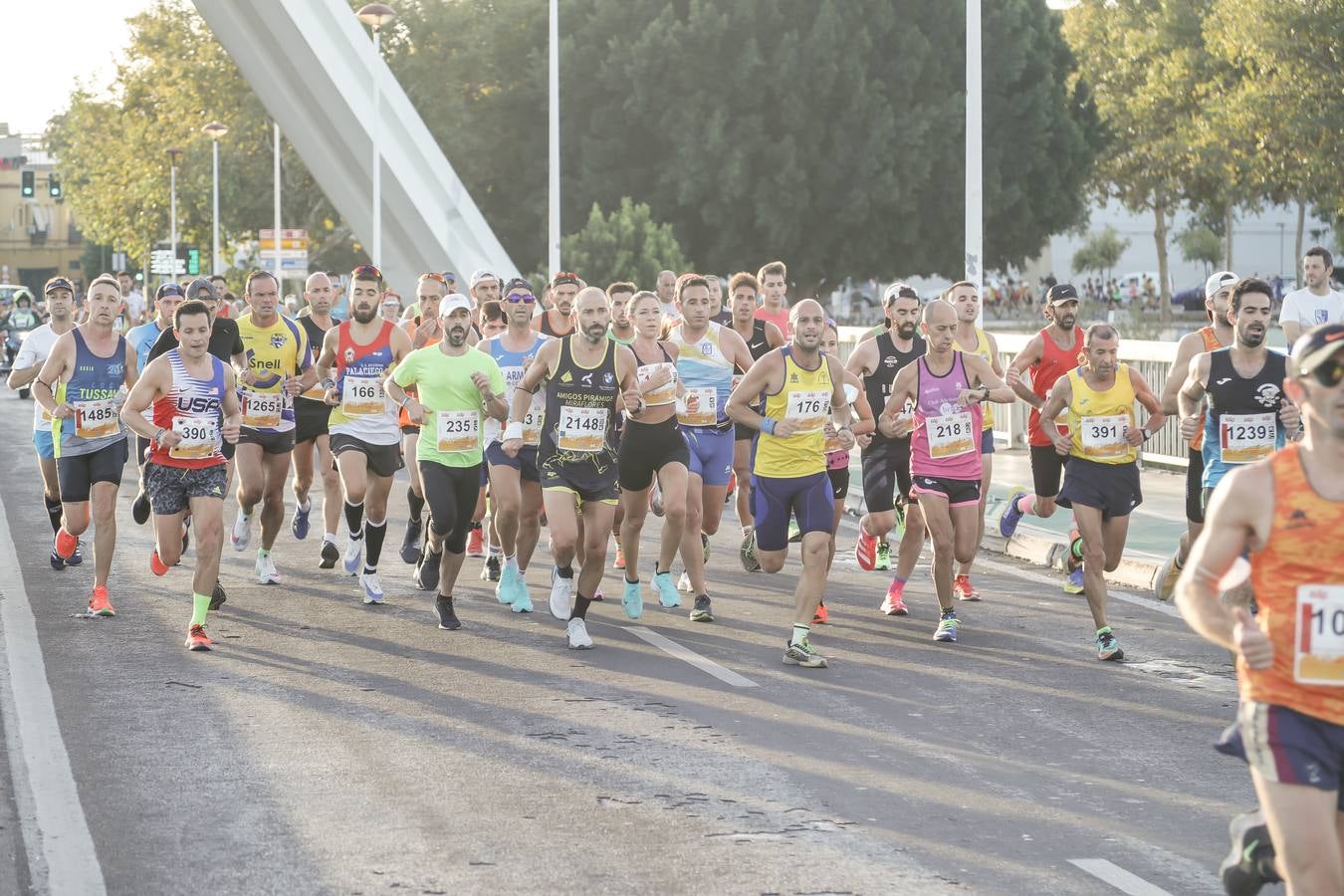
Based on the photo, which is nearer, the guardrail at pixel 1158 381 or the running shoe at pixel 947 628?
the running shoe at pixel 947 628

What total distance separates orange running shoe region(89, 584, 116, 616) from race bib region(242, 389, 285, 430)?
75.0 inches

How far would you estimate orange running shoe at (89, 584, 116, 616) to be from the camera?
11508mm

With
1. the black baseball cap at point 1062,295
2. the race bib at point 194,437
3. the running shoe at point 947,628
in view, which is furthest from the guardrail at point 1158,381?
the race bib at point 194,437

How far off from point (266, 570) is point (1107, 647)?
18.6 ft

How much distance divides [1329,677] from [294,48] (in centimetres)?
3535

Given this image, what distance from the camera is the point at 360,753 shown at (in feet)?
26.1

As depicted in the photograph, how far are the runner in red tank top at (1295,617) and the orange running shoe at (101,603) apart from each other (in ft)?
A: 26.3

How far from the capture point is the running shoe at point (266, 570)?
13047 millimetres

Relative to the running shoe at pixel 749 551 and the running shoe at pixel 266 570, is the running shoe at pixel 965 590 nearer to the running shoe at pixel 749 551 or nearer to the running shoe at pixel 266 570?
the running shoe at pixel 749 551

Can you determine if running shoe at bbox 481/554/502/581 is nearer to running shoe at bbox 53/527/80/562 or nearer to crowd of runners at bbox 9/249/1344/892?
crowd of runners at bbox 9/249/1344/892

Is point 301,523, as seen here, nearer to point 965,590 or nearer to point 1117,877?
point 965,590

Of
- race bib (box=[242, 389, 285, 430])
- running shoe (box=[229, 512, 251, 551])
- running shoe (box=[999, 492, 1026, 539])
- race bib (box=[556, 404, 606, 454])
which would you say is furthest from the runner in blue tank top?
running shoe (box=[999, 492, 1026, 539])

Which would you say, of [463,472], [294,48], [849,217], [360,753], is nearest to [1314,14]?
[849,217]

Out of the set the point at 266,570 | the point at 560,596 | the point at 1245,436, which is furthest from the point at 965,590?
the point at 266,570
